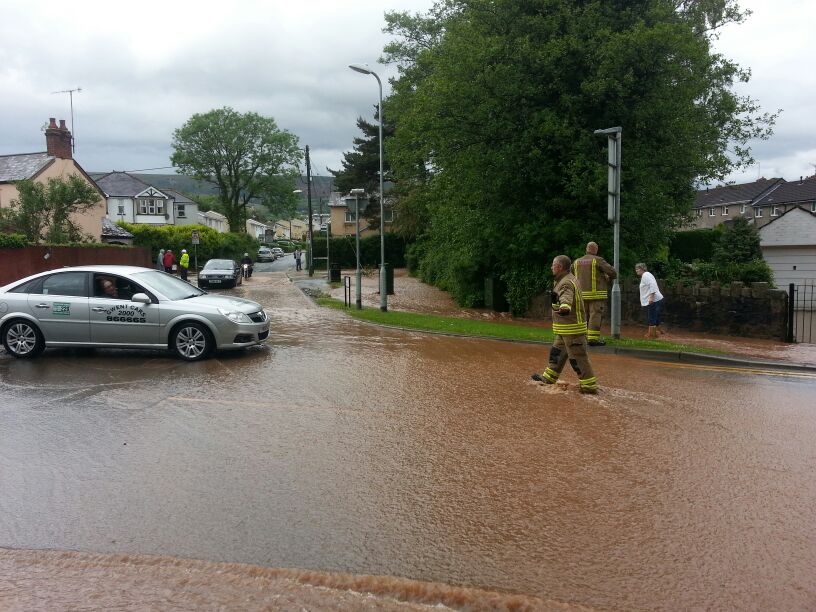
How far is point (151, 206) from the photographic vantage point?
233 ft

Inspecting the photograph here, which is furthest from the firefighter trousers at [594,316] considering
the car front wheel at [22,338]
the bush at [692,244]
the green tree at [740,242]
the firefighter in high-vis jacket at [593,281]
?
the bush at [692,244]

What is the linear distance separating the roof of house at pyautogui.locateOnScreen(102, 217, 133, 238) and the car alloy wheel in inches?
1541

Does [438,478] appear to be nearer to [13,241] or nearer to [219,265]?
[13,241]

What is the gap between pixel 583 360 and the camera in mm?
8258

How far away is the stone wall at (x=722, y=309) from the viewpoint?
51.4 ft

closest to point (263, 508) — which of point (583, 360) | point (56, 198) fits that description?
point (583, 360)

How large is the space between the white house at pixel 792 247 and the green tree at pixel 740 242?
1.91 m

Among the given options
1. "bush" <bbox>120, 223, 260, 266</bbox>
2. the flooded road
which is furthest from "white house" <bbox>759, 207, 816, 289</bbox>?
"bush" <bbox>120, 223, 260, 266</bbox>

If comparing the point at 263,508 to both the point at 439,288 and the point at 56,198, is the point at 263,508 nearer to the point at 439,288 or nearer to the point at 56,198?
the point at 56,198

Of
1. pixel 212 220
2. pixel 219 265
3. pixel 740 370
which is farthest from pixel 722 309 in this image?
pixel 212 220

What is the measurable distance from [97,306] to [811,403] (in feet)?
34.2

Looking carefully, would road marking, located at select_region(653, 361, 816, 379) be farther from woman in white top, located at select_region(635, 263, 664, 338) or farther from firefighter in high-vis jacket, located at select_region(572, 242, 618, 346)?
woman in white top, located at select_region(635, 263, 664, 338)

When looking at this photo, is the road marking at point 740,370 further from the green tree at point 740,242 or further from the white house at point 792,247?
the white house at point 792,247

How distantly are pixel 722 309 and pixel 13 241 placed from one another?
22614 millimetres
